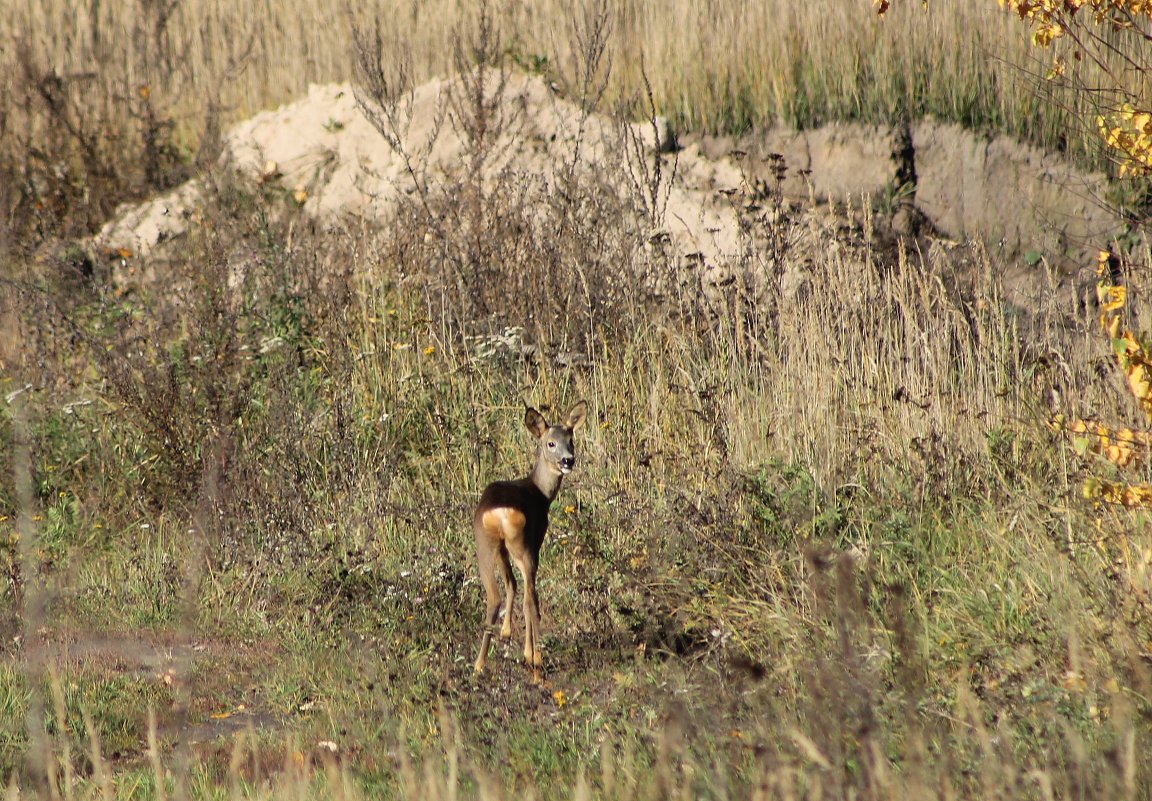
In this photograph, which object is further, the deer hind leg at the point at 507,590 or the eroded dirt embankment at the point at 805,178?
the eroded dirt embankment at the point at 805,178

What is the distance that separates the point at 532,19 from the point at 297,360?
5659 mm

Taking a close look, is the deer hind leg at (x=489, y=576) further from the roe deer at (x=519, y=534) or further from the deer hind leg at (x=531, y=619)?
the deer hind leg at (x=531, y=619)

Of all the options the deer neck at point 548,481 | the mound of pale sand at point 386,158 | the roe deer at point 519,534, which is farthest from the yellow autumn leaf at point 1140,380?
the mound of pale sand at point 386,158

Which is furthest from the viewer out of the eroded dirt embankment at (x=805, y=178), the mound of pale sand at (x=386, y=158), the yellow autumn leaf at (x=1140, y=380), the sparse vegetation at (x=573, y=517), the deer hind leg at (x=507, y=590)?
the mound of pale sand at (x=386, y=158)

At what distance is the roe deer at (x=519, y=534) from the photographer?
5.97 metres

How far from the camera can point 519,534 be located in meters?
5.97

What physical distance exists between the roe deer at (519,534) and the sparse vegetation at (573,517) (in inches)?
8.4

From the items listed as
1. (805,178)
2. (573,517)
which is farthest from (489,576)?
(805,178)

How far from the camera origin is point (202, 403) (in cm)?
891

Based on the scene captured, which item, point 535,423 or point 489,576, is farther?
point 535,423

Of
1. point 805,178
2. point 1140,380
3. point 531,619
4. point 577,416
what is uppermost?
point 805,178

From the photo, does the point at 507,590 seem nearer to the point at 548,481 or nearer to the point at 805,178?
the point at 548,481

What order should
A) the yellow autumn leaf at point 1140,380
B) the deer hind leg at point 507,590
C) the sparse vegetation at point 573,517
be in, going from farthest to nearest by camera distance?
the deer hind leg at point 507,590 < the yellow autumn leaf at point 1140,380 < the sparse vegetation at point 573,517

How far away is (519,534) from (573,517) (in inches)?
53.5
